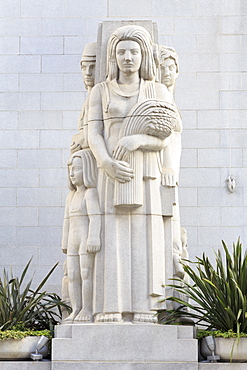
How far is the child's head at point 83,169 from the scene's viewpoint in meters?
8.40

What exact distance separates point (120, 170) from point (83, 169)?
1.84 ft

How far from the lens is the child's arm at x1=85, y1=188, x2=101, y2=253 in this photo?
809 cm

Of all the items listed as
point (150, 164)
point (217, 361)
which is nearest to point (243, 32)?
point (150, 164)

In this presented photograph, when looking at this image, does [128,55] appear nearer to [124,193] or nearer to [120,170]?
[120,170]

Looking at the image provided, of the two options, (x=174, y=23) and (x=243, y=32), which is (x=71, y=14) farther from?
(x=243, y=32)

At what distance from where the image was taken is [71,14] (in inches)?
473

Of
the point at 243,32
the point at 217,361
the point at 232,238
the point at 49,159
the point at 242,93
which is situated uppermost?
the point at 243,32

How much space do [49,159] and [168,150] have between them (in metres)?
3.50

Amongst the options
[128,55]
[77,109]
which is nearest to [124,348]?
[128,55]

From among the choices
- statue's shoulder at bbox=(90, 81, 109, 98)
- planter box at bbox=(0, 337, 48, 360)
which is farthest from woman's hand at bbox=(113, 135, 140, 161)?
planter box at bbox=(0, 337, 48, 360)

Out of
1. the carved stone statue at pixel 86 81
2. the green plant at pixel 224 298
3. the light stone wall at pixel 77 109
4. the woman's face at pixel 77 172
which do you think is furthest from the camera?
the light stone wall at pixel 77 109

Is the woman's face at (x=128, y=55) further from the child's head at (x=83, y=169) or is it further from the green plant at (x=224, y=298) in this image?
the green plant at (x=224, y=298)

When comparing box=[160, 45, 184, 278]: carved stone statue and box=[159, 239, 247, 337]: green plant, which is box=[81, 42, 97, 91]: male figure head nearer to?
box=[160, 45, 184, 278]: carved stone statue

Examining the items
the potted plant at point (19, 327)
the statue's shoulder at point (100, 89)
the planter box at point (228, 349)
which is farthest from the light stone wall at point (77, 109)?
the planter box at point (228, 349)
